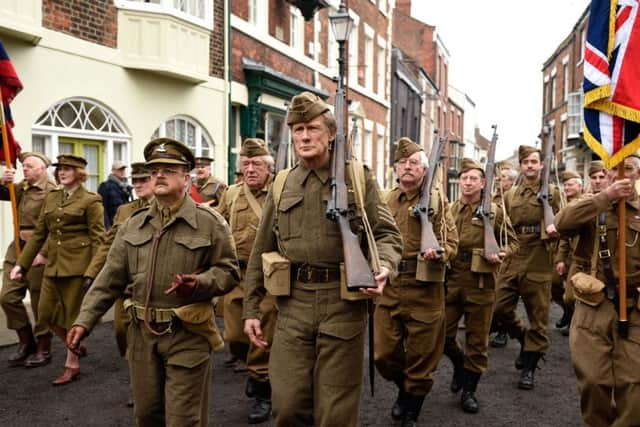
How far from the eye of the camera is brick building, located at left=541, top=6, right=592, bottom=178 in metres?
31.2

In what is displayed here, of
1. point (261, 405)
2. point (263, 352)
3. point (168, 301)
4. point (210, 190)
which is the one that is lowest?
point (261, 405)

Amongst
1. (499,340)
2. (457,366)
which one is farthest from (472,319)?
(499,340)

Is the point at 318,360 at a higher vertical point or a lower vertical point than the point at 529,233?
lower

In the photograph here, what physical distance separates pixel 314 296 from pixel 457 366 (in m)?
2.98

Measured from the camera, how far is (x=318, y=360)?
12.5 feet

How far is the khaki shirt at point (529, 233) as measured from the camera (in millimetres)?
7023

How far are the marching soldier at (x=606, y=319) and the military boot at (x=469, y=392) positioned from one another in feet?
5.17

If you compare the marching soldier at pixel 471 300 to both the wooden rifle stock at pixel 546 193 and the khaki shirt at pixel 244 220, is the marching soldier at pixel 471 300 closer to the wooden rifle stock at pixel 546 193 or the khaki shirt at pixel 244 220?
the wooden rifle stock at pixel 546 193

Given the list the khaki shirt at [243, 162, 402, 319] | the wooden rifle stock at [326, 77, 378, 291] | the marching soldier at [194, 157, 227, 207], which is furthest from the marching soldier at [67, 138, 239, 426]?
the marching soldier at [194, 157, 227, 207]

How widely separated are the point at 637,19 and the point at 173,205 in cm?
321

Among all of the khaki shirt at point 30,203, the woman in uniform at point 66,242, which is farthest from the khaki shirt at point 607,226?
the khaki shirt at point 30,203

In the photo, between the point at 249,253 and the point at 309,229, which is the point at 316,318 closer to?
the point at 309,229

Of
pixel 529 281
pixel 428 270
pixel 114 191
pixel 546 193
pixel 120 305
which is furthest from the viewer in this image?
pixel 114 191

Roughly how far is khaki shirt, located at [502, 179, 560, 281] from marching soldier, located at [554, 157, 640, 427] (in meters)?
2.52
